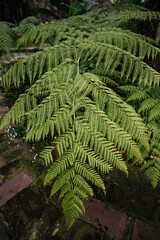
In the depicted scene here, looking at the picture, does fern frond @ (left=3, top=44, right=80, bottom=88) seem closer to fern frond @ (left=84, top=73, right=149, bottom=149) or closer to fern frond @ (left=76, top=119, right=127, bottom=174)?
fern frond @ (left=84, top=73, right=149, bottom=149)

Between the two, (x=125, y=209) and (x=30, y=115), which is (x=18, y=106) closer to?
(x=30, y=115)

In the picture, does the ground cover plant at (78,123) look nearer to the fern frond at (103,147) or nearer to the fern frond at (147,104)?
the fern frond at (103,147)

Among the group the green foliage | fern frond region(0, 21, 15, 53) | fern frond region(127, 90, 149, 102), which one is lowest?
the green foliage

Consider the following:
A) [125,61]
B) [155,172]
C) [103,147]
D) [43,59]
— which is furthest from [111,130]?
[155,172]

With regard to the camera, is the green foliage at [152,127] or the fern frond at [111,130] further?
the green foliage at [152,127]

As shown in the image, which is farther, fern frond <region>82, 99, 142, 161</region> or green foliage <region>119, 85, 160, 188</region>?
green foliage <region>119, 85, 160, 188</region>

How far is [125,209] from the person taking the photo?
1351mm

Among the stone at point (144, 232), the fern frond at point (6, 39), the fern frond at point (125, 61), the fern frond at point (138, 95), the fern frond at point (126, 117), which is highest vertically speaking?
the fern frond at point (6, 39)

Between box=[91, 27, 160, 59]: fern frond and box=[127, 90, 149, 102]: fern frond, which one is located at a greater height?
box=[91, 27, 160, 59]: fern frond

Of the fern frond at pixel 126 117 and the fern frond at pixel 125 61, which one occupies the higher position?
the fern frond at pixel 125 61

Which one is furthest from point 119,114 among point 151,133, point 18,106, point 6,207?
point 6,207

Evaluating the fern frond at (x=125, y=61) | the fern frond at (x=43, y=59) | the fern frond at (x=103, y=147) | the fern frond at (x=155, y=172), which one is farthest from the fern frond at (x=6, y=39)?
the fern frond at (x=155, y=172)

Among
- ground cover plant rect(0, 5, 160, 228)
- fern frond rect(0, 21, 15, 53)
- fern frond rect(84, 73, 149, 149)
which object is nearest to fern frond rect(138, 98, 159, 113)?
ground cover plant rect(0, 5, 160, 228)

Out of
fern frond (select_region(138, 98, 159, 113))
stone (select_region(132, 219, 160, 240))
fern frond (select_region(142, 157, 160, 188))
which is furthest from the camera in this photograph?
fern frond (select_region(138, 98, 159, 113))
